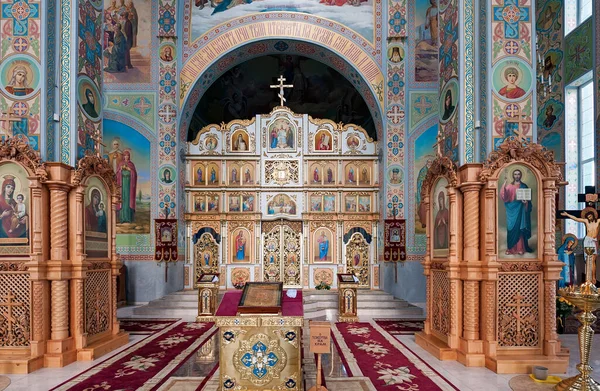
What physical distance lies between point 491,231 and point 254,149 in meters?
8.24

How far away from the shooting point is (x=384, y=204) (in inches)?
527

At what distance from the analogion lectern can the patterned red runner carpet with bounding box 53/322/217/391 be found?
3.35ft

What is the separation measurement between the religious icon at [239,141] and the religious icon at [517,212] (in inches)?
327

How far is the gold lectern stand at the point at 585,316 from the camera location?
516cm

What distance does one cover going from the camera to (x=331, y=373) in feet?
20.7

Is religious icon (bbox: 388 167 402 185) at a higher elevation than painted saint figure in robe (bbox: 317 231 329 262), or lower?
higher

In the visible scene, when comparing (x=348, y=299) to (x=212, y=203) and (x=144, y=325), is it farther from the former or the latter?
(x=212, y=203)

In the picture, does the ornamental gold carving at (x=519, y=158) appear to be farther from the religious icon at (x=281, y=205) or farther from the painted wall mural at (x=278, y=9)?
the painted wall mural at (x=278, y=9)

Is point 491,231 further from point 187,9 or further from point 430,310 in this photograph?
point 187,9

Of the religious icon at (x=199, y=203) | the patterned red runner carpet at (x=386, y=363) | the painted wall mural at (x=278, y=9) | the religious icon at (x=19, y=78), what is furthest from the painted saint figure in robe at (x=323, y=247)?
the religious icon at (x=19, y=78)

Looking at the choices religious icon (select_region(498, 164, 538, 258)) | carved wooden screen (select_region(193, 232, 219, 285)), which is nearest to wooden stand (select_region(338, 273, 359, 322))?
carved wooden screen (select_region(193, 232, 219, 285))

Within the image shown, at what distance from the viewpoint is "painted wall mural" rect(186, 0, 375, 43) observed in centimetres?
1369

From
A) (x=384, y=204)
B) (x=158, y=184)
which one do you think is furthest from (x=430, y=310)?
(x=158, y=184)

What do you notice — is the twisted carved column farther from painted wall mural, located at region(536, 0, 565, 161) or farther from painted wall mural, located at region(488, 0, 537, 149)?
painted wall mural, located at region(536, 0, 565, 161)
